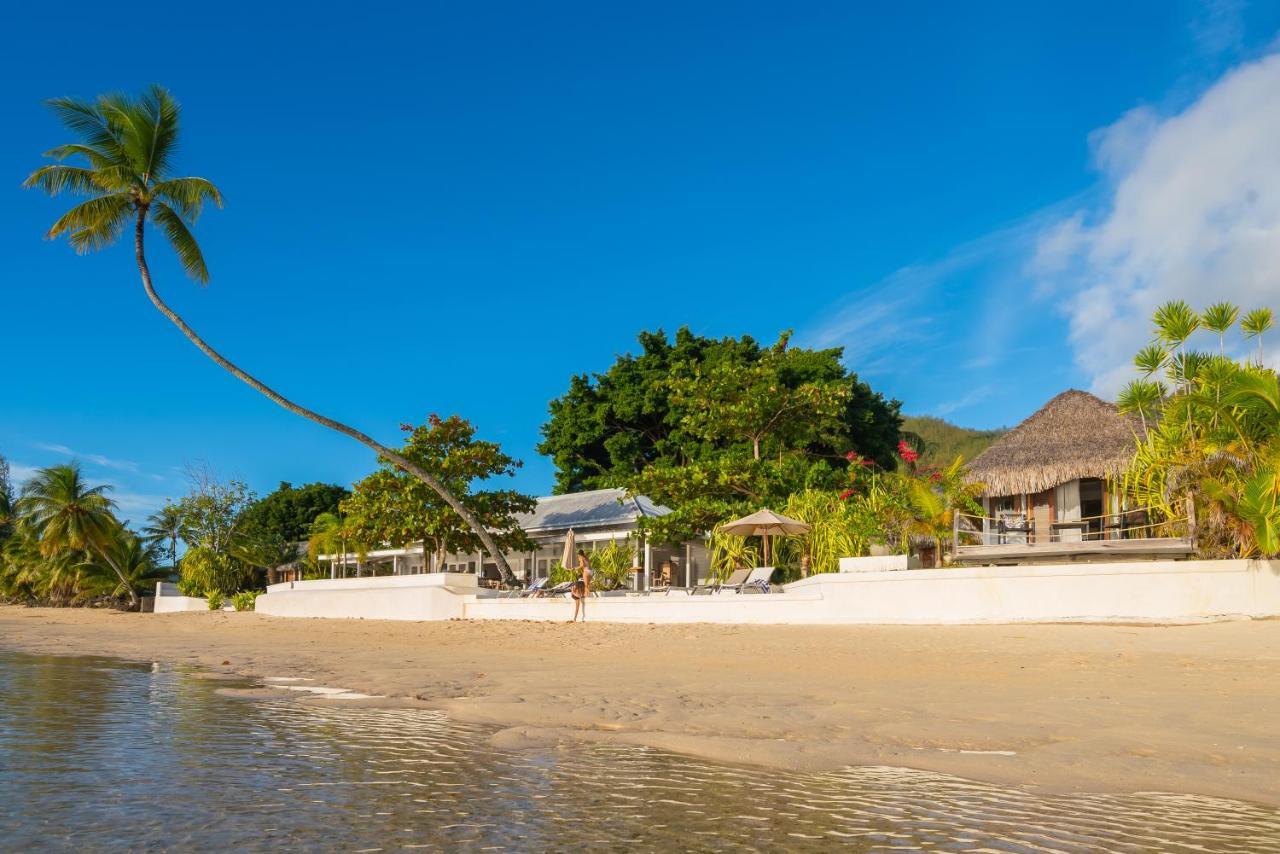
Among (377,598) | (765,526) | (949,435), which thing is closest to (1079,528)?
(765,526)

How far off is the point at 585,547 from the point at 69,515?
24438mm

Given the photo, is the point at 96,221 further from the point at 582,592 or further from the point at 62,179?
the point at 582,592

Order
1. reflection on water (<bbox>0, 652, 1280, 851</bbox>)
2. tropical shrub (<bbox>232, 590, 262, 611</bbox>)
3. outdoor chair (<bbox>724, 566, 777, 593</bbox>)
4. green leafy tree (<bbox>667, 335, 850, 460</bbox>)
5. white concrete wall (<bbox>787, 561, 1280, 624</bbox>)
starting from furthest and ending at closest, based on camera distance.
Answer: tropical shrub (<bbox>232, 590, 262, 611</bbox>) < green leafy tree (<bbox>667, 335, 850, 460</bbox>) < outdoor chair (<bbox>724, 566, 777, 593</bbox>) < white concrete wall (<bbox>787, 561, 1280, 624</bbox>) < reflection on water (<bbox>0, 652, 1280, 851</bbox>)

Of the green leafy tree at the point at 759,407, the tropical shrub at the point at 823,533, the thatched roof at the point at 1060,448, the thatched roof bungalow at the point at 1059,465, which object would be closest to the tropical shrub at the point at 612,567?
the green leafy tree at the point at 759,407

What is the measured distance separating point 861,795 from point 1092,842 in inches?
47.2

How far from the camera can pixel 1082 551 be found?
15867 millimetres

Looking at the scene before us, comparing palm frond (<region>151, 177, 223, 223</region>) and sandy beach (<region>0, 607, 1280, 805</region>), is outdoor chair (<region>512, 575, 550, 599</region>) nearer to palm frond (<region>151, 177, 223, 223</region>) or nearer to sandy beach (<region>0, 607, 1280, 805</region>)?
sandy beach (<region>0, 607, 1280, 805</region>)

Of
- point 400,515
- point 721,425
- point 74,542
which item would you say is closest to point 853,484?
point 721,425

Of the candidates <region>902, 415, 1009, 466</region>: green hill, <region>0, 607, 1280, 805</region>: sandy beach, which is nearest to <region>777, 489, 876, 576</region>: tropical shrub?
<region>0, 607, 1280, 805</region>: sandy beach

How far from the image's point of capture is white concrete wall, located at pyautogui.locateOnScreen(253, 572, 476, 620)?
2172cm

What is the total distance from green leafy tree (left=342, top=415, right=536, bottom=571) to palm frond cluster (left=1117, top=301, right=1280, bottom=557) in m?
15.3

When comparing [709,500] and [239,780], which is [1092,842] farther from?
[709,500]

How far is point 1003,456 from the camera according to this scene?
972 inches

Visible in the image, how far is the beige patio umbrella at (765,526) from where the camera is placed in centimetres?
1836
